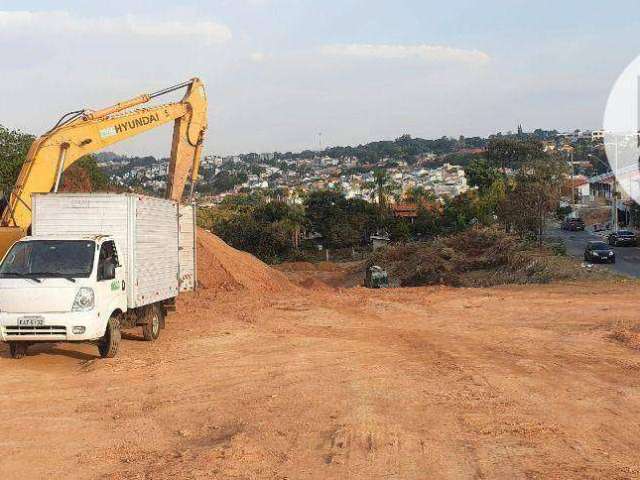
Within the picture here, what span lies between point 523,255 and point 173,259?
21.8 metres

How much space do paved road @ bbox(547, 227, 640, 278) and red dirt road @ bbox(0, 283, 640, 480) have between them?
21.0 metres

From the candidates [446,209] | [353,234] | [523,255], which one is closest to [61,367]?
[523,255]

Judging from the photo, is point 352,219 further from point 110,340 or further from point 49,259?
point 49,259

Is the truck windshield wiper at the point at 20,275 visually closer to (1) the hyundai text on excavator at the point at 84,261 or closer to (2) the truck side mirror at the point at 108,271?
(1) the hyundai text on excavator at the point at 84,261

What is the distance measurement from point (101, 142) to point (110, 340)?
900 centimetres

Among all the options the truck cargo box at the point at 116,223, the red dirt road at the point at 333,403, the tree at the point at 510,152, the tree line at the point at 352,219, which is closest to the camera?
the red dirt road at the point at 333,403

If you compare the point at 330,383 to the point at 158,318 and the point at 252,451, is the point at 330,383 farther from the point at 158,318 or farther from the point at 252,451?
the point at 158,318

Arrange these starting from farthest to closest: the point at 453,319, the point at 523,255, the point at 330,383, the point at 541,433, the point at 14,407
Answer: the point at 523,255 → the point at 453,319 → the point at 330,383 → the point at 14,407 → the point at 541,433

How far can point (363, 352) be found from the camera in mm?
13781

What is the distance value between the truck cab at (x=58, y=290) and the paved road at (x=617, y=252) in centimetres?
2778

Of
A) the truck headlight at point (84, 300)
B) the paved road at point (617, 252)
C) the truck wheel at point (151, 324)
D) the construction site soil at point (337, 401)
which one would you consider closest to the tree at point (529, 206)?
the paved road at point (617, 252)

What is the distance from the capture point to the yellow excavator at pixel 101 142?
18312 mm

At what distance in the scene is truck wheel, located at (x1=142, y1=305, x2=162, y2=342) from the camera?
14.8 m

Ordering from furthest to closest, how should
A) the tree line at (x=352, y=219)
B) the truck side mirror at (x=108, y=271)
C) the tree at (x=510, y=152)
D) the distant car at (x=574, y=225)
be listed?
the tree at (x=510, y=152)
the distant car at (x=574, y=225)
the tree line at (x=352, y=219)
the truck side mirror at (x=108, y=271)
